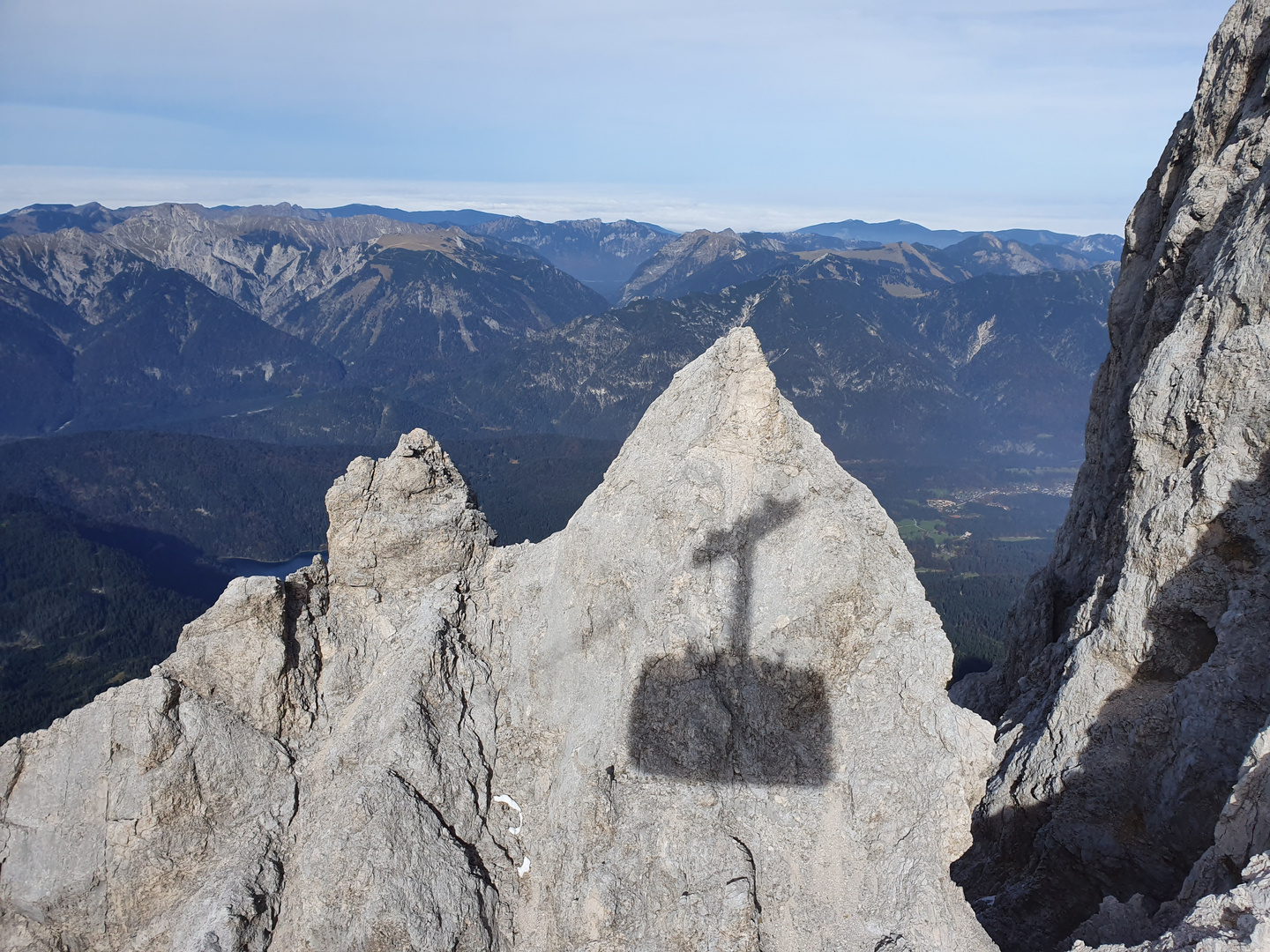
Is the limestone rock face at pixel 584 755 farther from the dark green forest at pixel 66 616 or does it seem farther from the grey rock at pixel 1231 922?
the dark green forest at pixel 66 616

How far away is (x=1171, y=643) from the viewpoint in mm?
27406

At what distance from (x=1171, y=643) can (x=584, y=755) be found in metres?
20.5

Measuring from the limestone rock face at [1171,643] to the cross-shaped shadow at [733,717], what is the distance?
758 centimetres

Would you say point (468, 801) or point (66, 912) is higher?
point (468, 801)

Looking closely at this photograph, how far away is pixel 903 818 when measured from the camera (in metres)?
23.3

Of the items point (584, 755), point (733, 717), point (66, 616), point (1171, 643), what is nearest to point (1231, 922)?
point (733, 717)

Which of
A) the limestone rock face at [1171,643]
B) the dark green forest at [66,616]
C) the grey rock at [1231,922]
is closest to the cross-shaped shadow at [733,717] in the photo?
the limestone rock face at [1171,643]

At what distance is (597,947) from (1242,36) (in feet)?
147

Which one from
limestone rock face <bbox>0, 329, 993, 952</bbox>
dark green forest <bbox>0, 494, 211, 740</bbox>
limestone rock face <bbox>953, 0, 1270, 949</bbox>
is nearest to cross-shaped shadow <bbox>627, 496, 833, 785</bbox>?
limestone rock face <bbox>0, 329, 993, 952</bbox>

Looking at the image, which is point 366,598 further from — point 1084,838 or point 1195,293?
point 1195,293

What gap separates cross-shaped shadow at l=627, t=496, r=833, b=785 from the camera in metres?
24.2

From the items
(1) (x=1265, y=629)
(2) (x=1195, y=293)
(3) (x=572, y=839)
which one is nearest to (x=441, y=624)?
(3) (x=572, y=839)

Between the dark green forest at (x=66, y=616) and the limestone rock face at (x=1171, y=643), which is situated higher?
the limestone rock face at (x=1171, y=643)

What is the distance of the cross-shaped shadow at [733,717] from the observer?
24.2 m
